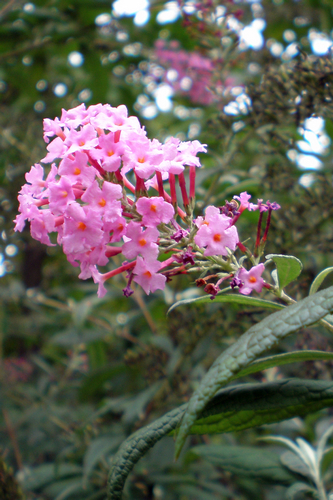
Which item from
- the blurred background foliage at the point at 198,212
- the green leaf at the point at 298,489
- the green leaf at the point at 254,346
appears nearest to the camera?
the green leaf at the point at 254,346

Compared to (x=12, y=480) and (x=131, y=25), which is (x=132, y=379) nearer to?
(x=12, y=480)

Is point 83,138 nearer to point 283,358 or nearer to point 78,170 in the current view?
point 78,170

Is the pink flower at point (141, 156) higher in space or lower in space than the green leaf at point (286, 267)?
higher

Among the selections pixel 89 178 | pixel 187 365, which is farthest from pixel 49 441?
pixel 89 178

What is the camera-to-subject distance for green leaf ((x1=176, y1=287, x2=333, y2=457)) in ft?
2.03

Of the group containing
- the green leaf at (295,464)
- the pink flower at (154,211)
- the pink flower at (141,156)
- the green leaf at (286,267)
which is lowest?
the green leaf at (295,464)

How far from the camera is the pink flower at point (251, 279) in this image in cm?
74

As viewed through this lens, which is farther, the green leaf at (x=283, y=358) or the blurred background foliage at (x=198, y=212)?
the blurred background foliage at (x=198, y=212)

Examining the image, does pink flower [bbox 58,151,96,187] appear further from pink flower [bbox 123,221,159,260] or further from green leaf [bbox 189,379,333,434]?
green leaf [bbox 189,379,333,434]

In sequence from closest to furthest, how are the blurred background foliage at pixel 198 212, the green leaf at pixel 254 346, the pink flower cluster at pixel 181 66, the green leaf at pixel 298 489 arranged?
the green leaf at pixel 254 346
the green leaf at pixel 298 489
the blurred background foliage at pixel 198 212
the pink flower cluster at pixel 181 66

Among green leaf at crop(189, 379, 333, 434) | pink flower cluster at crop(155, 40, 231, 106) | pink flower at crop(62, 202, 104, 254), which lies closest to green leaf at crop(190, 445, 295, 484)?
green leaf at crop(189, 379, 333, 434)

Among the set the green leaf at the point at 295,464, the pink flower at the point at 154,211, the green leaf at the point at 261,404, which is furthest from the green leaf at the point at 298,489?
the pink flower at the point at 154,211

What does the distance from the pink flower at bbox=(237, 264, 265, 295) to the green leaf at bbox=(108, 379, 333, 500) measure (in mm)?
220

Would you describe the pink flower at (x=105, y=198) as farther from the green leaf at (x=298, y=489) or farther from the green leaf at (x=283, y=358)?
the green leaf at (x=298, y=489)
